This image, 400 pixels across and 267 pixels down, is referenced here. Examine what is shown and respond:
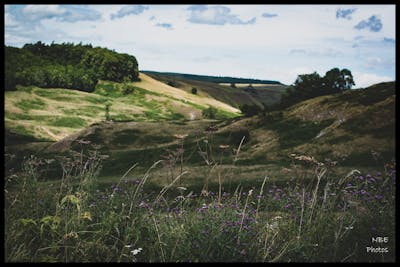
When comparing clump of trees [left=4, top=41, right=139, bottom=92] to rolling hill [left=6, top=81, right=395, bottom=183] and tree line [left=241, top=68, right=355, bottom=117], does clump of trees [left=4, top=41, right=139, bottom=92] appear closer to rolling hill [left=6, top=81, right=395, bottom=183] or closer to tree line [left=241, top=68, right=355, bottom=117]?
rolling hill [left=6, top=81, right=395, bottom=183]

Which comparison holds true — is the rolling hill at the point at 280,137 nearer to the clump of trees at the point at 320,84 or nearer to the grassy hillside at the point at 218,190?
the grassy hillside at the point at 218,190

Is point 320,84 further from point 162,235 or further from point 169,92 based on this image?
point 169,92

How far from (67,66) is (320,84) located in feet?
301

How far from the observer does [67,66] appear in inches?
4931

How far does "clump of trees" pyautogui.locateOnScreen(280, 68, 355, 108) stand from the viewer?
51.4 metres

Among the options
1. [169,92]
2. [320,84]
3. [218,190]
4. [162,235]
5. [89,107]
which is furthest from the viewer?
[169,92]

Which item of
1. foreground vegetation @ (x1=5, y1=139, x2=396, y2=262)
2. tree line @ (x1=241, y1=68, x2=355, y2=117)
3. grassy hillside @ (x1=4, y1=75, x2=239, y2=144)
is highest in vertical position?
tree line @ (x1=241, y1=68, x2=355, y2=117)

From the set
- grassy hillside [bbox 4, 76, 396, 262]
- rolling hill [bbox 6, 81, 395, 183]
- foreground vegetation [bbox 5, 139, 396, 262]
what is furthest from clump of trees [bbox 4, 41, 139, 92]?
foreground vegetation [bbox 5, 139, 396, 262]

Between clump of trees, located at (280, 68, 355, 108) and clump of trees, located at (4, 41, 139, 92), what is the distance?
252 ft

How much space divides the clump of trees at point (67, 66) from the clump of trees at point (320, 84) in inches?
3029

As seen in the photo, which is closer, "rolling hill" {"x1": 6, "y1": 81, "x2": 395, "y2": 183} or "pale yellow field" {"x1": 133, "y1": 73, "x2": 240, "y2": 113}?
"rolling hill" {"x1": 6, "y1": 81, "x2": 395, "y2": 183}

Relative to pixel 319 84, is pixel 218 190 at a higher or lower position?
lower

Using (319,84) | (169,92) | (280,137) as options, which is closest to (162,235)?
(280,137)

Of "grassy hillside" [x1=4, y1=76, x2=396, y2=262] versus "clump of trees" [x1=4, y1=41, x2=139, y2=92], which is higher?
"clump of trees" [x1=4, y1=41, x2=139, y2=92]
